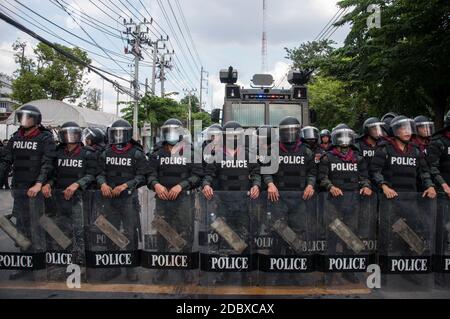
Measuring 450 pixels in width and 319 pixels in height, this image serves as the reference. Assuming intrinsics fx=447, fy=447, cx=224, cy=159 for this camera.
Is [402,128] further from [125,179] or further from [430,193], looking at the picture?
[125,179]

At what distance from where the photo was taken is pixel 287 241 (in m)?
4.96

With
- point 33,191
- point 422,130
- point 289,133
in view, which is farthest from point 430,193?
point 33,191

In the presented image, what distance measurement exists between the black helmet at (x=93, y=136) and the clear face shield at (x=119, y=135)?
96.6 inches

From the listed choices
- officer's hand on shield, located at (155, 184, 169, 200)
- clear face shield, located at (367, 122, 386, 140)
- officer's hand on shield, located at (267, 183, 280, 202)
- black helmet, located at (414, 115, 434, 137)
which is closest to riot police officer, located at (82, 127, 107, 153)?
officer's hand on shield, located at (155, 184, 169, 200)

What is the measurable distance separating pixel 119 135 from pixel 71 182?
33.2 inches

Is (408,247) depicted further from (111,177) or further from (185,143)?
(111,177)

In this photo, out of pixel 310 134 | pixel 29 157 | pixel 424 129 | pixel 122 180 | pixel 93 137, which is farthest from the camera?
pixel 93 137

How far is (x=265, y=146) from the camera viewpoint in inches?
228

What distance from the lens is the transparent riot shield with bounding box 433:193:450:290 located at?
4.91 meters

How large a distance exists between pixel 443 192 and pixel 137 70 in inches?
803

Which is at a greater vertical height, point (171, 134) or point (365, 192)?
point (171, 134)

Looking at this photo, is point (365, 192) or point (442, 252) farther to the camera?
point (365, 192)

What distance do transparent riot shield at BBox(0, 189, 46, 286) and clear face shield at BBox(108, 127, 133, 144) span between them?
3.62 ft
